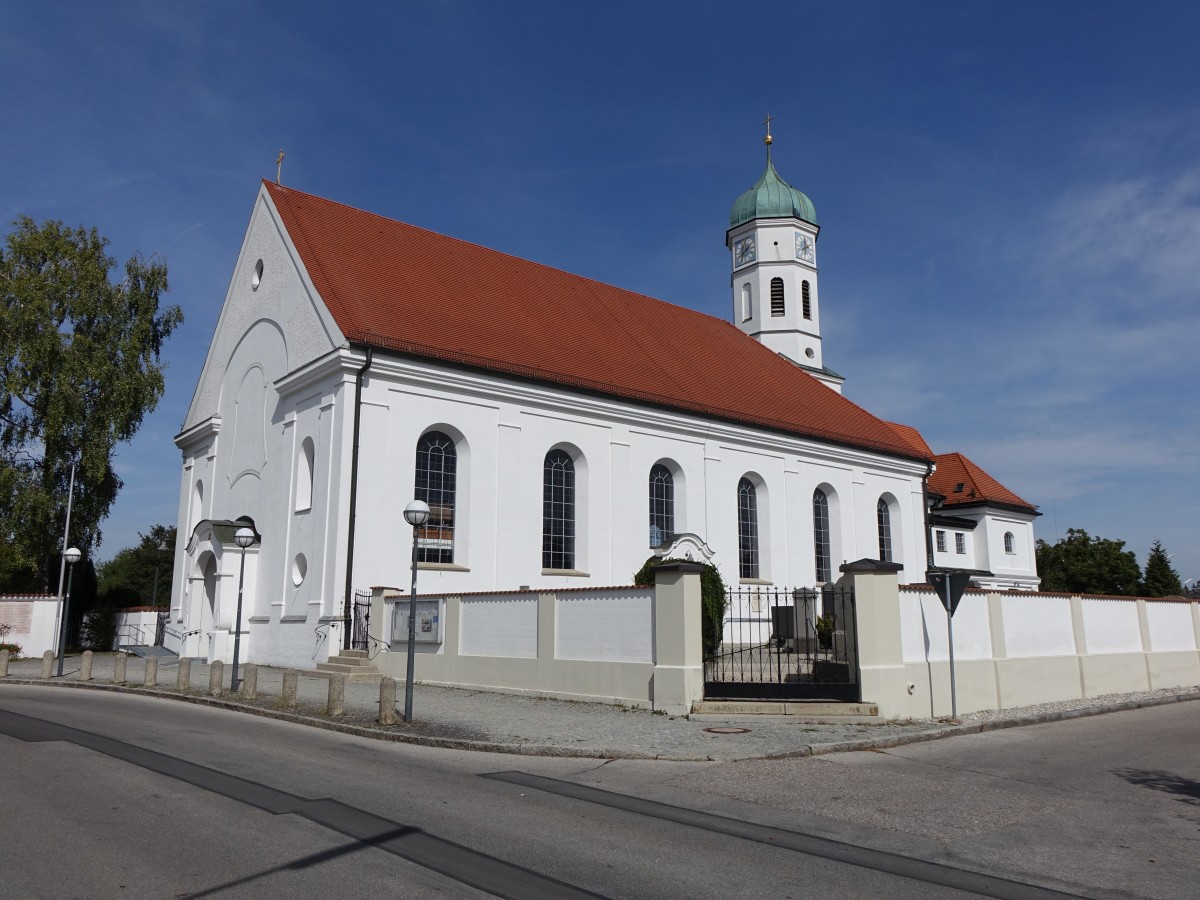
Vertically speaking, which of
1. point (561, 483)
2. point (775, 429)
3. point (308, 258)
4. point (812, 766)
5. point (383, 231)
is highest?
point (383, 231)

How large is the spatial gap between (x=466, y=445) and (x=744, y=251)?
18.7 meters

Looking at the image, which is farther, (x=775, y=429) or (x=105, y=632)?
(x=105, y=632)

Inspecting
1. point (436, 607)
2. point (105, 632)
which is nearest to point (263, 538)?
point (436, 607)

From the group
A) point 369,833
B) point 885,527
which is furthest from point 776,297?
point 369,833

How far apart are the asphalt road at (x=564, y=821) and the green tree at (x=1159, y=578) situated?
5074 centimetres

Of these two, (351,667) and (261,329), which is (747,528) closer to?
(351,667)

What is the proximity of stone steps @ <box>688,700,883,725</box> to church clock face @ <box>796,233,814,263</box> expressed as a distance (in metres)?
25.6

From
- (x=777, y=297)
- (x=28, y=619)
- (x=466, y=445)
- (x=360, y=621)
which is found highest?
(x=777, y=297)

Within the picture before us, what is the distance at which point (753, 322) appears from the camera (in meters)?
35.9

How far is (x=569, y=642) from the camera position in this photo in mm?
14836

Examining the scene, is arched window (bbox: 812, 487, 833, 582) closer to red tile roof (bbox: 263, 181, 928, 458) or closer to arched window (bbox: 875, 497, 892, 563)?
red tile roof (bbox: 263, 181, 928, 458)

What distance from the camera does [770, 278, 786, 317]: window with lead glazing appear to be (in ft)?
117

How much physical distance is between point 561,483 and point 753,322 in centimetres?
1547

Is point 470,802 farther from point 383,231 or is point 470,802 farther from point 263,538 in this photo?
point 383,231
